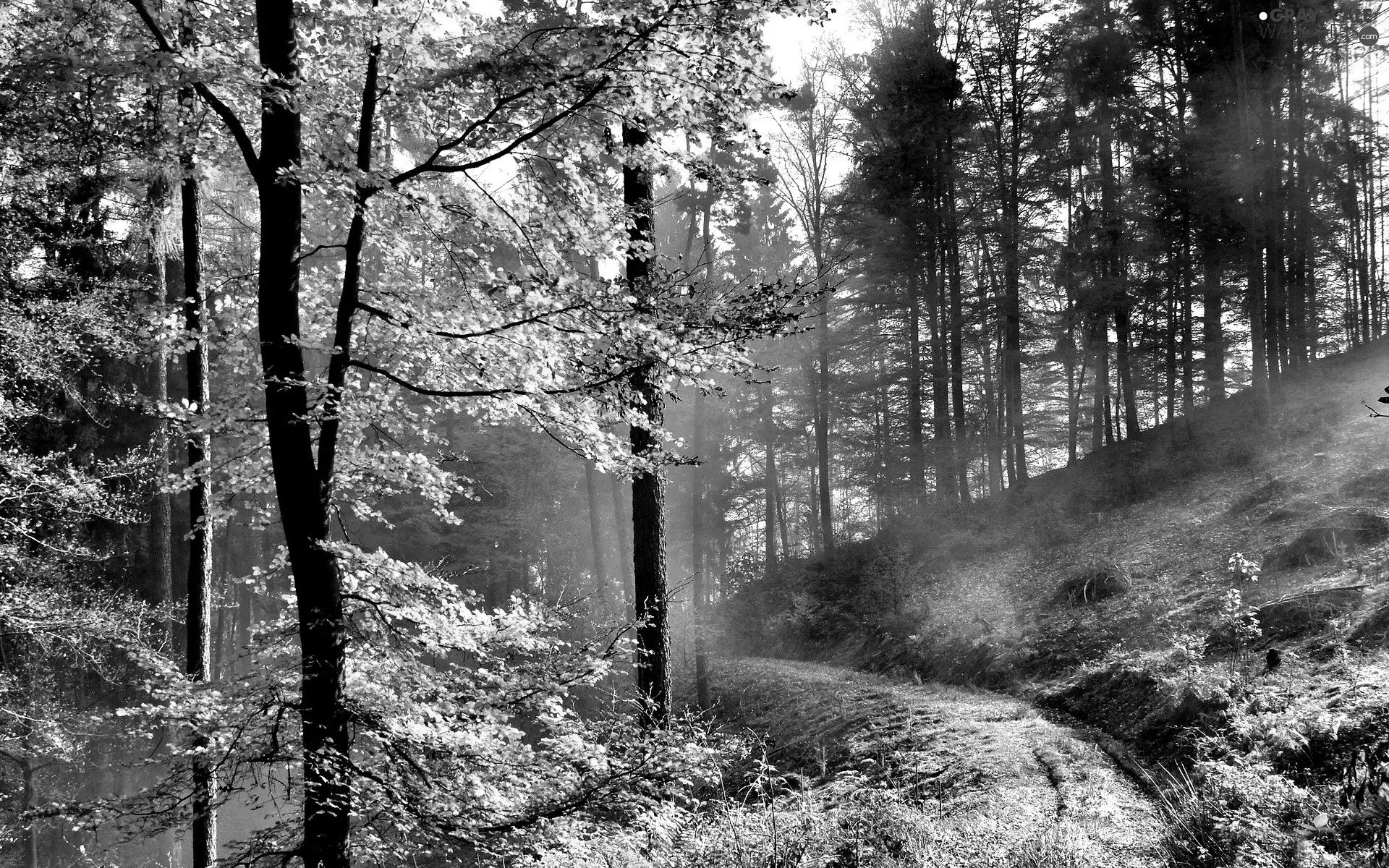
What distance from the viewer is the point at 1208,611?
416 inches

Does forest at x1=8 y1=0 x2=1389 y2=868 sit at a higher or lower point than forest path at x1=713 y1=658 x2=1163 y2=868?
higher

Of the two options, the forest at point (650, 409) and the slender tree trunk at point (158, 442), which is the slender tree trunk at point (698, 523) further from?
the slender tree trunk at point (158, 442)

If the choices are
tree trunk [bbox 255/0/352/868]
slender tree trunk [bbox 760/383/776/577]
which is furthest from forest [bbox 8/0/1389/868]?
slender tree trunk [bbox 760/383/776/577]

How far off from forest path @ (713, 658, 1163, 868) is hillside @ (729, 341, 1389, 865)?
464 mm

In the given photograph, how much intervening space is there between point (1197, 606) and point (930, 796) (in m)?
5.88

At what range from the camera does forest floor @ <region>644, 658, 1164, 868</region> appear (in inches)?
205

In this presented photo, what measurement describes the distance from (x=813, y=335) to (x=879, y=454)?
4.08 m

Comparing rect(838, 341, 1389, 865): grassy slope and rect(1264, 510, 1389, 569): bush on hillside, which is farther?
rect(1264, 510, 1389, 569): bush on hillside

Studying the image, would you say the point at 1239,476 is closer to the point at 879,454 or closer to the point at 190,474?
the point at 879,454

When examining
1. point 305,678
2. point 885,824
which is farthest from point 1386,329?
→ point 305,678

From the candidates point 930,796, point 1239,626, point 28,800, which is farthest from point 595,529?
point 1239,626

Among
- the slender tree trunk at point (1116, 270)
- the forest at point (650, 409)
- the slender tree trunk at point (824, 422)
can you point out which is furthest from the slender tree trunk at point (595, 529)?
the slender tree trunk at point (1116, 270)

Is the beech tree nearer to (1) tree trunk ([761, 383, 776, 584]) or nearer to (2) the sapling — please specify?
(2) the sapling

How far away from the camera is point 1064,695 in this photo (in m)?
10.3
